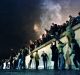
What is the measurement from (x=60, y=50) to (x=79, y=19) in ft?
8.63

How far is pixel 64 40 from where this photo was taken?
30.9m

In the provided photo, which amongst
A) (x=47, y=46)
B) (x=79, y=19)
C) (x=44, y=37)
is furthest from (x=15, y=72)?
(x=47, y=46)

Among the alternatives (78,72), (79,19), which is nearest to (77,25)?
(79,19)

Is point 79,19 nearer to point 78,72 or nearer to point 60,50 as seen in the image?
point 60,50

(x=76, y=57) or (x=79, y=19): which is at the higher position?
(x=79, y=19)

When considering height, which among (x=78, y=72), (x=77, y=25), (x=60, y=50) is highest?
(x=77, y=25)

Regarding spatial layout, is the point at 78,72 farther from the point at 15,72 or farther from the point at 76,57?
the point at 15,72

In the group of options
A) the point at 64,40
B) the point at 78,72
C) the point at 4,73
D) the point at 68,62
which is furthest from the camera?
the point at 64,40

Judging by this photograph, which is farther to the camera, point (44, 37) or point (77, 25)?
point (44, 37)

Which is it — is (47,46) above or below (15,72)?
above

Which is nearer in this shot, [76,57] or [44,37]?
[76,57]

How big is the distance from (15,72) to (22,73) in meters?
0.89

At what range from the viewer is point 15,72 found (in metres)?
27.9

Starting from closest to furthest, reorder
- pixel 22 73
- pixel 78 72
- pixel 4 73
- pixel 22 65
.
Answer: pixel 78 72, pixel 22 73, pixel 4 73, pixel 22 65
